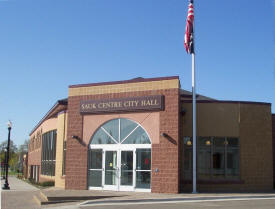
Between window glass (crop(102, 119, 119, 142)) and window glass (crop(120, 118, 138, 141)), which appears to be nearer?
window glass (crop(120, 118, 138, 141))

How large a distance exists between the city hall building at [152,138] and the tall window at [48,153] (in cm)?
760

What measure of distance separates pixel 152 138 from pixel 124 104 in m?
2.34

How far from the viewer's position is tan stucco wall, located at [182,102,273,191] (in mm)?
20188

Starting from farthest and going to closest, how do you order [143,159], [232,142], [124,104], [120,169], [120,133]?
[232,142], [120,133], [124,104], [120,169], [143,159]

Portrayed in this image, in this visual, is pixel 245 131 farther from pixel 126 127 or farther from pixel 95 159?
pixel 95 159

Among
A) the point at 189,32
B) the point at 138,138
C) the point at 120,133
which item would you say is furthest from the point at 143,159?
the point at 189,32

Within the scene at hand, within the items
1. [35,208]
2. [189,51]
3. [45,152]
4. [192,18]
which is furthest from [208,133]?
[45,152]

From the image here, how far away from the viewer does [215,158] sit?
20.4 meters

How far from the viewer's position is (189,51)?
1972cm

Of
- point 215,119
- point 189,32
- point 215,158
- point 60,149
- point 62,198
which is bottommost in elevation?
point 62,198

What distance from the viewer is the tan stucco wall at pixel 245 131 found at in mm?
20188

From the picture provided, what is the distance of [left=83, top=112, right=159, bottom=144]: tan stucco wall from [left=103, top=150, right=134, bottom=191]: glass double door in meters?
1.36

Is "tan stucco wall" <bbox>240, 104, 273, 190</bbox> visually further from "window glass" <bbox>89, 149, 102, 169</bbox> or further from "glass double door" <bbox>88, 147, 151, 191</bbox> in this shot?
"window glass" <bbox>89, 149, 102, 169</bbox>

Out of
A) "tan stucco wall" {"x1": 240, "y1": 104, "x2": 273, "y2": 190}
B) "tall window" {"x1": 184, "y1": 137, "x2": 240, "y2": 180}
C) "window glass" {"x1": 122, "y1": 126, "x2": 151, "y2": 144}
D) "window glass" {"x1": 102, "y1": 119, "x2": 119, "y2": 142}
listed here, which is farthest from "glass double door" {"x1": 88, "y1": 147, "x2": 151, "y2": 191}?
"tan stucco wall" {"x1": 240, "y1": 104, "x2": 273, "y2": 190}
